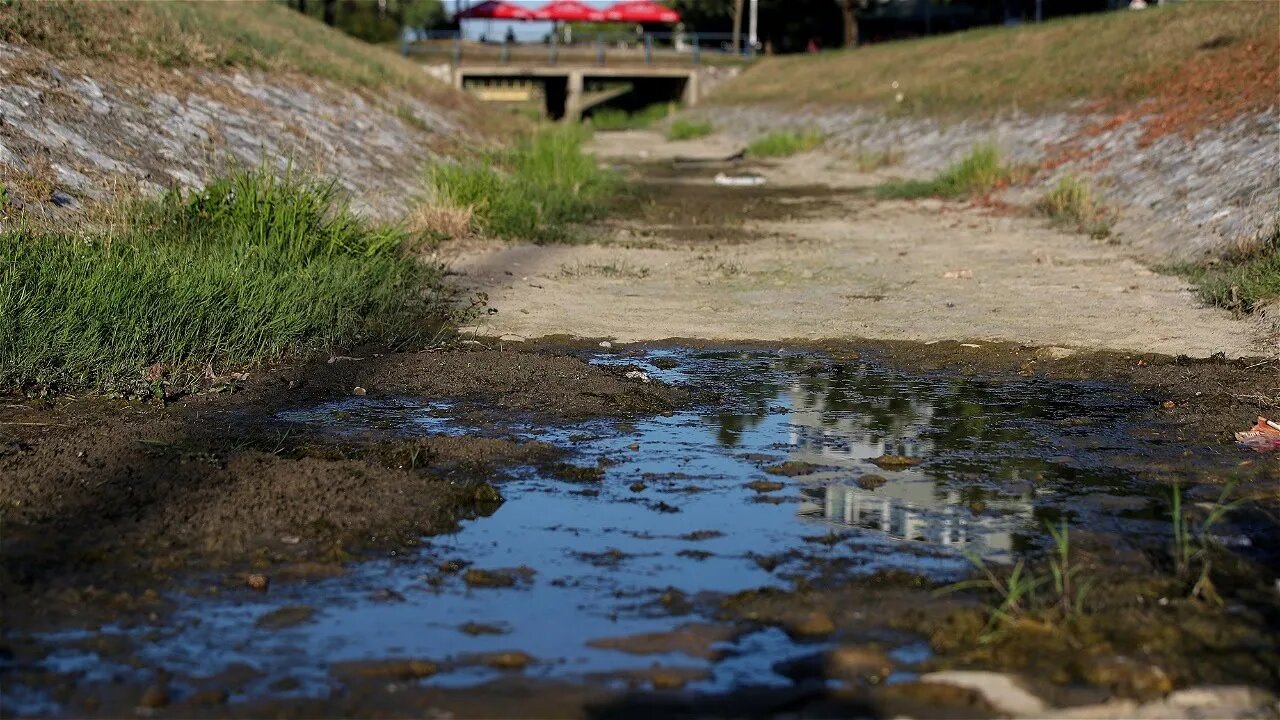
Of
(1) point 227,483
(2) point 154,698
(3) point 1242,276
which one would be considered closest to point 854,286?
(3) point 1242,276

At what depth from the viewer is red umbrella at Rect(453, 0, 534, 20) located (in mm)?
57656

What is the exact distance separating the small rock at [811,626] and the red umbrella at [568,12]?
53482mm

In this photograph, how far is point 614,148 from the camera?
36031 mm

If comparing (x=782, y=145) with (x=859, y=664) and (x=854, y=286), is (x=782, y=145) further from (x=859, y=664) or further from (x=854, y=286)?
(x=859, y=664)

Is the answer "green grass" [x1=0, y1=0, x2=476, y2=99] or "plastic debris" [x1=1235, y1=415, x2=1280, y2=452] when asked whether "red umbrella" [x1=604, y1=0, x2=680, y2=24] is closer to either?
"green grass" [x1=0, y1=0, x2=476, y2=99]

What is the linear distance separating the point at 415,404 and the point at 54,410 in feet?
5.28

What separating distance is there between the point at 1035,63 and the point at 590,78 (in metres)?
30.7

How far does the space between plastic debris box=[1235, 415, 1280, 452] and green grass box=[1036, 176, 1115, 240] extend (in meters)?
8.37

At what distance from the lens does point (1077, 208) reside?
16.1 m

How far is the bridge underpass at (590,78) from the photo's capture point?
176 feet

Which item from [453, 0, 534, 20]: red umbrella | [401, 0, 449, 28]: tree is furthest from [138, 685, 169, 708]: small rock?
[401, 0, 449, 28]: tree

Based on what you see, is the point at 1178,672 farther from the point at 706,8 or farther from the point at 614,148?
the point at 706,8

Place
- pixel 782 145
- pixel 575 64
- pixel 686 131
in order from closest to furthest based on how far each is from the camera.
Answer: pixel 782 145, pixel 686 131, pixel 575 64

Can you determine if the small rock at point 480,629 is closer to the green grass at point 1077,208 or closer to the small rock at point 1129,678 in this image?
the small rock at point 1129,678
